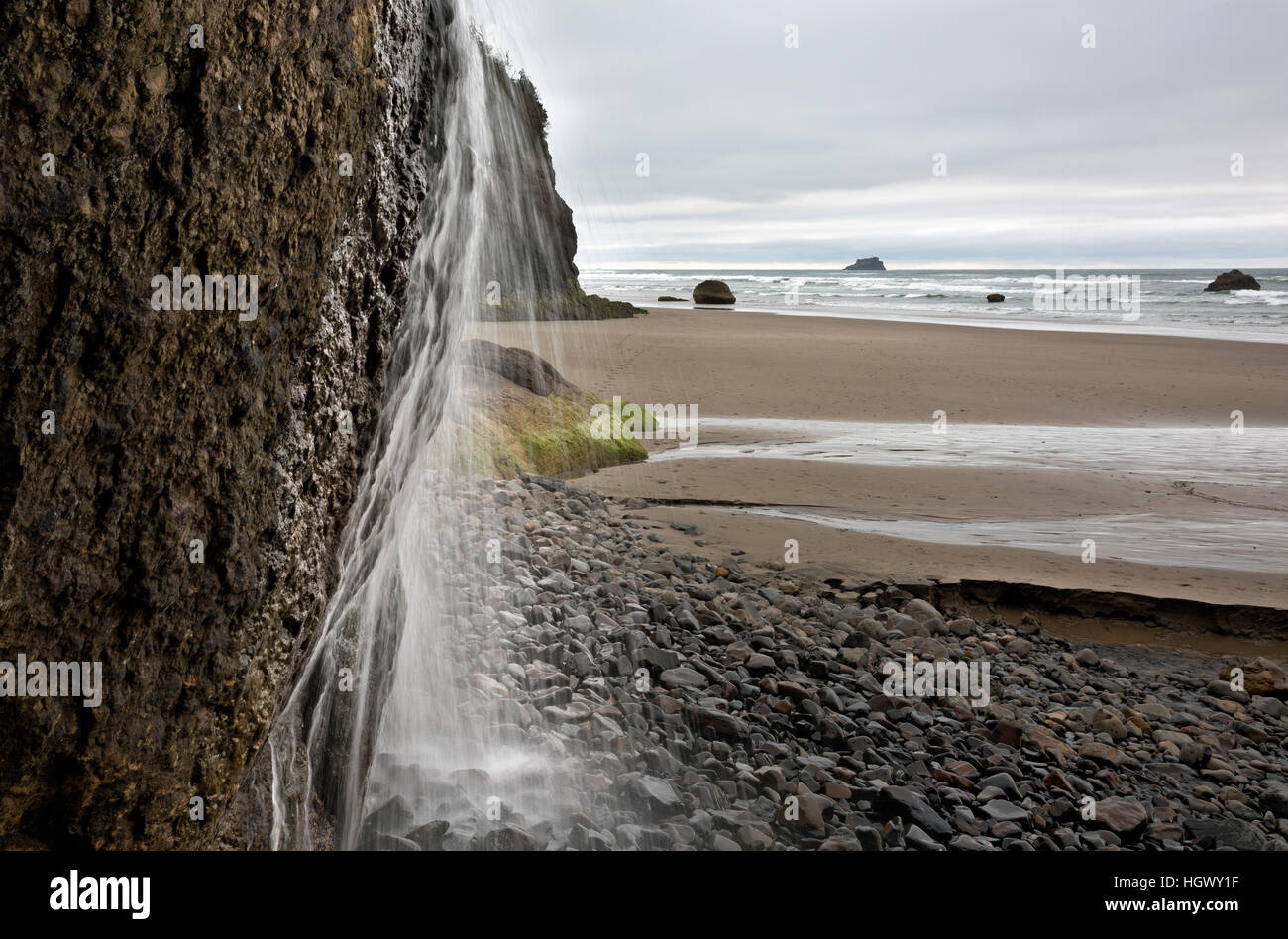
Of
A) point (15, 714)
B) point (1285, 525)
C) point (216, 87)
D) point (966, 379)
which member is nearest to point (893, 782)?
point (15, 714)

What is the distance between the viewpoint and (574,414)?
1055 centimetres

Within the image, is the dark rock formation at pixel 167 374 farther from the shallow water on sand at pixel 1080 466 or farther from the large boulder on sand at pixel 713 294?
the large boulder on sand at pixel 713 294

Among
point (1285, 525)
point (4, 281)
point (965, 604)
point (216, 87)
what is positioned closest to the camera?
point (4, 281)

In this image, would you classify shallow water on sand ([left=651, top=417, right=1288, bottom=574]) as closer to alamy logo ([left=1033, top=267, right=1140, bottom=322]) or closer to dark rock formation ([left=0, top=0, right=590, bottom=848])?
dark rock formation ([left=0, top=0, right=590, bottom=848])

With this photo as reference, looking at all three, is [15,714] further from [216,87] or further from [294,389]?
[216,87]

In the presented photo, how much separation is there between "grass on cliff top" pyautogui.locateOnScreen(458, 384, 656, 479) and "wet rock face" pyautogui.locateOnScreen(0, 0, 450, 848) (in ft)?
18.5

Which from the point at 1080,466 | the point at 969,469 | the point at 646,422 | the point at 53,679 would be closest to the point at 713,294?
the point at 646,422

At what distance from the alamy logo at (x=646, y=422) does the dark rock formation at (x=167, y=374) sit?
785cm

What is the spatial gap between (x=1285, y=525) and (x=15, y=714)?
8.97 meters

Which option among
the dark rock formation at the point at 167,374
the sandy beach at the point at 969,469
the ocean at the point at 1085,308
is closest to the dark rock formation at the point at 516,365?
the sandy beach at the point at 969,469

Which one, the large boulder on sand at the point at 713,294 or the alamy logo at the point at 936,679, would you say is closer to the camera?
the alamy logo at the point at 936,679

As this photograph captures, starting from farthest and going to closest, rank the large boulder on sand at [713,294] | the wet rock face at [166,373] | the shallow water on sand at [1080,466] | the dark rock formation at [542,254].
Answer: the large boulder on sand at [713,294] → the dark rock formation at [542,254] → the shallow water on sand at [1080,466] → the wet rock face at [166,373]

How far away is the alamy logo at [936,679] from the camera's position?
479 cm

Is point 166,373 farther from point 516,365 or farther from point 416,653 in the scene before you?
point 516,365
